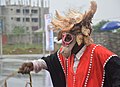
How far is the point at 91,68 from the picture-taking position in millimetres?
3818

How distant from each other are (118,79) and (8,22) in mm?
67159

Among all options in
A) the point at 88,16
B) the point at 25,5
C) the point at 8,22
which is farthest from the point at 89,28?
the point at 25,5

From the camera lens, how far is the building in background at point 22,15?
2699 inches

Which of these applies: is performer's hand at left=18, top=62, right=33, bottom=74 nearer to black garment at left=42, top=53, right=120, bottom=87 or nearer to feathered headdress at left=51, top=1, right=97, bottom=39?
black garment at left=42, top=53, right=120, bottom=87

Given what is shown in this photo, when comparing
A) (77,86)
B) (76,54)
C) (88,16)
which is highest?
(88,16)

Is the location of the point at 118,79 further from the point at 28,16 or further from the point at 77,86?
the point at 28,16

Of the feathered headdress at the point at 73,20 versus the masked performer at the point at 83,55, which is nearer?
the masked performer at the point at 83,55

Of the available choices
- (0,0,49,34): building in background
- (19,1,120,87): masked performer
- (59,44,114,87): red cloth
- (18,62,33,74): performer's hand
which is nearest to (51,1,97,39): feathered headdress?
(19,1,120,87): masked performer

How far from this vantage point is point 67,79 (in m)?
4.08

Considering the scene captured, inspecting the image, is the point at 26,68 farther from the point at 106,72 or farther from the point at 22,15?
the point at 22,15

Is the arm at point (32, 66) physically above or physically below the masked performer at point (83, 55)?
below

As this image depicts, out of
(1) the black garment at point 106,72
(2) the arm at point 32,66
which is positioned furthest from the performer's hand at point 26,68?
(1) the black garment at point 106,72

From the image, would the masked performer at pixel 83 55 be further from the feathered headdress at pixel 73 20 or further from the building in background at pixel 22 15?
the building in background at pixel 22 15

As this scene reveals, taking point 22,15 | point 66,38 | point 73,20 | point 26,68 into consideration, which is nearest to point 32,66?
point 26,68
